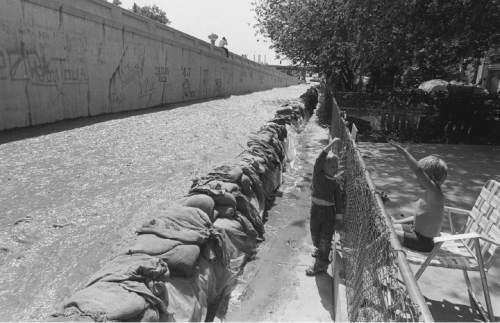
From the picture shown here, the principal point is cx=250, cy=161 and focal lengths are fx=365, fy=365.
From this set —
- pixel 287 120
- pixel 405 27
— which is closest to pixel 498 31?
pixel 405 27

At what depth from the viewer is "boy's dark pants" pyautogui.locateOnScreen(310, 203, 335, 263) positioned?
3984 mm

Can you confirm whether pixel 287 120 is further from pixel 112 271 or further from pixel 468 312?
pixel 112 271

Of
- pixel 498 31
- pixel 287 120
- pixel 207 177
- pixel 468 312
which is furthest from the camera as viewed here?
pixel 287 120

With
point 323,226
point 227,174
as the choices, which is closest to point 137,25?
point 227,174

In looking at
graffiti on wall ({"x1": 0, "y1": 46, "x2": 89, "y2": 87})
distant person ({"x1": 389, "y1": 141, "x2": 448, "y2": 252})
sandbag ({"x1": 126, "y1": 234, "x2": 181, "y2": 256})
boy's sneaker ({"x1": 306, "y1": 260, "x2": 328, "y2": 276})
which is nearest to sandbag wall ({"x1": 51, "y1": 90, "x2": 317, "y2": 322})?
sandbag ({"x1": 126, "y1": 234, "x2": 181, "y2": 256})

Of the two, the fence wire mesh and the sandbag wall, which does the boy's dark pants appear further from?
the sandbag wall

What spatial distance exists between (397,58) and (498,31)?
2.80 m

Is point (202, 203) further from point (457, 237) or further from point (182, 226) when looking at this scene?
point (457, 237)

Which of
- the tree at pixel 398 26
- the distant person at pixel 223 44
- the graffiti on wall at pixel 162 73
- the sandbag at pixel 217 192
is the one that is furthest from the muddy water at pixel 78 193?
the distant person at pixel 223 44

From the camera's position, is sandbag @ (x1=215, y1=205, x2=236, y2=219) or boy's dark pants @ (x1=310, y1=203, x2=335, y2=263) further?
sandbag @ (x1=215, y1=205, x2=236, y2=219)

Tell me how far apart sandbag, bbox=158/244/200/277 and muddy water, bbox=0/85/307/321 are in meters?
1.08

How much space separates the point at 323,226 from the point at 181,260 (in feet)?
5.87

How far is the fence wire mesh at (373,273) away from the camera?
186 cm

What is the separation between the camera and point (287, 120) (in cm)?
1152
